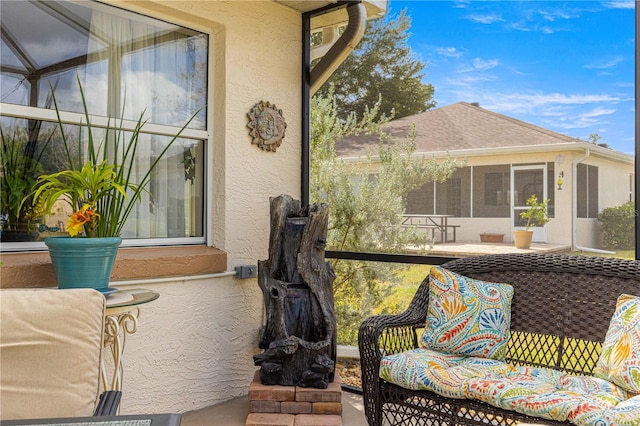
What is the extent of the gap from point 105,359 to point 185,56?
6.43 feet

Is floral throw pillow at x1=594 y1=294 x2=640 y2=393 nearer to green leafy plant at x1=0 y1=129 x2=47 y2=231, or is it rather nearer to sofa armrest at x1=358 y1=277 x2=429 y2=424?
sofa armrest at x1=358 y1=277 x2=429 y2=424

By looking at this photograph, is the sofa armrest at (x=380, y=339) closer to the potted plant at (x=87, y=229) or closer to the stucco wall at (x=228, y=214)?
the stucco wall at (x=228, y=214)

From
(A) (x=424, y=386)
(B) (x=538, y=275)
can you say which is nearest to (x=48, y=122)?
(A) (x=424, y=386)

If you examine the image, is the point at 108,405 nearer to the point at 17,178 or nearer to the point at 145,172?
the point at 17,178

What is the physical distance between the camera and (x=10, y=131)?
100.0 inches

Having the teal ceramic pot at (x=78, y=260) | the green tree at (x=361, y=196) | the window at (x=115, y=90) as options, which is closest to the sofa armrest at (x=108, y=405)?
the teal ceramic pot at (x=78, y=260)

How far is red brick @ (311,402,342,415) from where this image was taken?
2.73 meters

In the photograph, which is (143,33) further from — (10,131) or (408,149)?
(408,149)

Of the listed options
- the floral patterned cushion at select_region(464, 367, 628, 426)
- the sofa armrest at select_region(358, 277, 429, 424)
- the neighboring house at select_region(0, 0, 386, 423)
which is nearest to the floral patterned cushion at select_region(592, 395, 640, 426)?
the floral patterned cushion at select_region(464, 367, 628, 426)

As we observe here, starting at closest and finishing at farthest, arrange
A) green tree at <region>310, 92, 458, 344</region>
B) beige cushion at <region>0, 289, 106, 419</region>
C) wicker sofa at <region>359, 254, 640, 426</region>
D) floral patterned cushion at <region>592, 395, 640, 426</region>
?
beige cushion at <region>0, 289, 106, 419</region>
floral patterned cushion at <region>592, 395, 640, 426</region>
wicker sofa at <region>359, 254, 640, 426</region>
green tree at <region>310, 92, 458, 344</region>

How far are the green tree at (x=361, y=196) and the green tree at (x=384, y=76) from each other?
0.32ft

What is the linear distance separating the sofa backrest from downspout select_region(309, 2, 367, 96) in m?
1.93

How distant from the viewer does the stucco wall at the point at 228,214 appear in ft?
9.73

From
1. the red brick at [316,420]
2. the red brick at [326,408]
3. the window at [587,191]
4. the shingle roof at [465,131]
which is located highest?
the shingle roof at [465,131]
